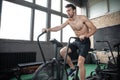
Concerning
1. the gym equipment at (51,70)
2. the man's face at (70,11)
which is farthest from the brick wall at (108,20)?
the gym equipment at (51,70)

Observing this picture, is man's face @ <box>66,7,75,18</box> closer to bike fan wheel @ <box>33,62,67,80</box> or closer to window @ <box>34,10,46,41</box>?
bike fan wheel @ <box>33,62,67,80</box>

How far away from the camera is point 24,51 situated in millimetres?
4660

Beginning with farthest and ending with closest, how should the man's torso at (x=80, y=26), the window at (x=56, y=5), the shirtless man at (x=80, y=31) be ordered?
the window at (x=56, y=5), the man's torso at (x=80, y=26), the shirtless man at (x=80, y=31)

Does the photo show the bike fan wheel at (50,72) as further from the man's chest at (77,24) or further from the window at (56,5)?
the window at (56,5)

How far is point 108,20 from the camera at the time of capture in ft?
23.3

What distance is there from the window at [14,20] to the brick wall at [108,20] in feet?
13.8

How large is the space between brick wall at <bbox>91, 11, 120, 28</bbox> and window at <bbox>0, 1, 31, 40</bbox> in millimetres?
4194

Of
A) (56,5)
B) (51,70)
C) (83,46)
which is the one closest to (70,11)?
(83,46)

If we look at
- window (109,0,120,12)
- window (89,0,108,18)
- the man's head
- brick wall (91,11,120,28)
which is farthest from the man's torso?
window (89,0,108,18)

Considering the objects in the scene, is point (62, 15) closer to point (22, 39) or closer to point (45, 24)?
point (45, 24)

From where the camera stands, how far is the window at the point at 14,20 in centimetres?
445

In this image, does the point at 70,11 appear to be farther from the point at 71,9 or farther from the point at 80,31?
the point at 80,31

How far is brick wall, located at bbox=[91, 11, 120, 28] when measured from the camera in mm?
6730

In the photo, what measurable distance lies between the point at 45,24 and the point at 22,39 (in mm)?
1426
